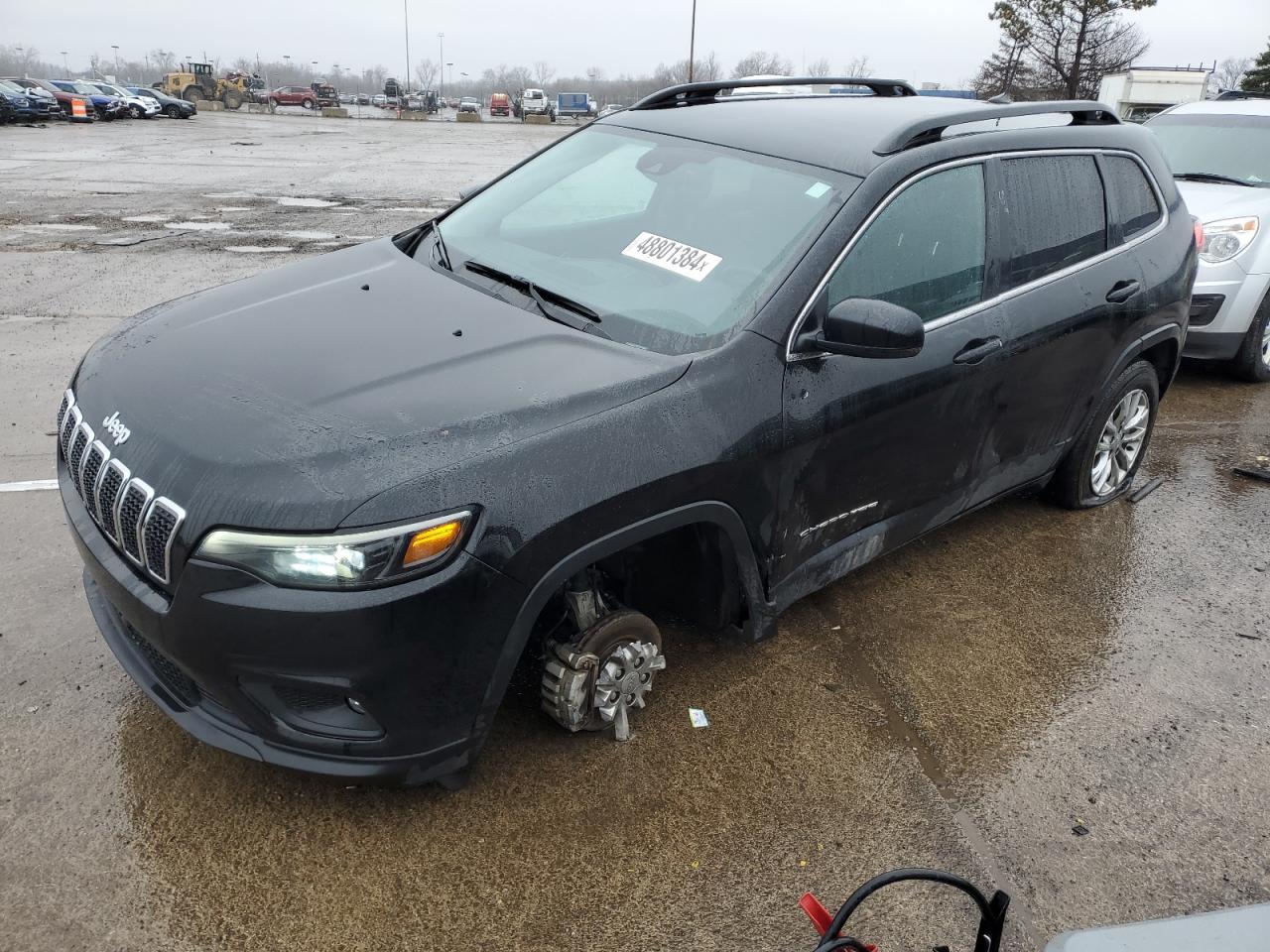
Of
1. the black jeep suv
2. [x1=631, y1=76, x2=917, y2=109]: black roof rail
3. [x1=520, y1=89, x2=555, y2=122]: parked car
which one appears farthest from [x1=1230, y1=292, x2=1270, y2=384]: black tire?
[x1=520, y1=89, x2=555, y2=122]: parked car

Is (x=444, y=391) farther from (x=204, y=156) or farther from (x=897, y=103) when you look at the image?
(x=204, y=156)

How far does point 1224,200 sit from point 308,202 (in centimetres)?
1122

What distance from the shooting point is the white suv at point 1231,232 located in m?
6.49

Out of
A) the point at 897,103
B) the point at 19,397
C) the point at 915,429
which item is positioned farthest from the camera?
the point at 19,397

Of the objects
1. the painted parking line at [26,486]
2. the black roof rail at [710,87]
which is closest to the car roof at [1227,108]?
the black roof rail at [710,87]

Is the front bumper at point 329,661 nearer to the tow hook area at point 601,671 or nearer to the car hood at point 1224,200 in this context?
the tow hook area at point 601,671

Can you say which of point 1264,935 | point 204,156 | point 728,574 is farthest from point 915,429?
point 204,156

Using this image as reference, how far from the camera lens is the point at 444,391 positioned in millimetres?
2545

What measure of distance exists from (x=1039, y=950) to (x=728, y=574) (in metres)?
1.24

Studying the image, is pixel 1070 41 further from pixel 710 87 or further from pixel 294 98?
pixel 710 87

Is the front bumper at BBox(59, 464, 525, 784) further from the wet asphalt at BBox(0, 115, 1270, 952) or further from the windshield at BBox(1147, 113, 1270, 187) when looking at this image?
the windshield at BBox(1147, 113, 1270, 187)

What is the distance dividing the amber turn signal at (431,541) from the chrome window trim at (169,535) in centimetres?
53

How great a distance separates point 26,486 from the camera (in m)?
4.45

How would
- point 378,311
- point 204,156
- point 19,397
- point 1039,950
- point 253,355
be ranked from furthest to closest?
point 204,156 < point 19,397 < point 378,311 < point 253,355 < point 1039,950
